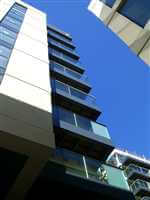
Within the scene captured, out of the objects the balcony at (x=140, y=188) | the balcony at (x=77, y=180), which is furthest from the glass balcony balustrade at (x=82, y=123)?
the balcony at (x=140, y=188)

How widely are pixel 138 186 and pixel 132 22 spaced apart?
42498 millimetres

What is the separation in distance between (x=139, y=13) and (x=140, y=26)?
32cm

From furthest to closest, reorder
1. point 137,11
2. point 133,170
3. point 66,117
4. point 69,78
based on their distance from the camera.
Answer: point 133,170
point 69,78
point 66,117
point 137,11

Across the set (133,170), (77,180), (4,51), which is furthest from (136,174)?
(77,180)

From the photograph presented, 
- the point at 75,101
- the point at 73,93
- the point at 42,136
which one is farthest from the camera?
the point at 73,93

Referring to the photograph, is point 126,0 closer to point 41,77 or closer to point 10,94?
point 10,94

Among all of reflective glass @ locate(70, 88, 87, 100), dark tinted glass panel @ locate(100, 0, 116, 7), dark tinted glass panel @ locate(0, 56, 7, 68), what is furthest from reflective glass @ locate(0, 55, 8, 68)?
reflective glass @ locate(70, 88, 87, 100)

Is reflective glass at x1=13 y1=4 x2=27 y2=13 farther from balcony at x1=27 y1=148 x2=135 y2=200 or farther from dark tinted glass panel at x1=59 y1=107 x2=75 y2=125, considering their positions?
balcony at x1=27 y1=148 x2=135 y2=200

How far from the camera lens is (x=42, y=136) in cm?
738

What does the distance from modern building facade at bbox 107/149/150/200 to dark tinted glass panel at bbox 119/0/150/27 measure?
29.9 meters

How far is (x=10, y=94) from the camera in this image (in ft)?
28.2

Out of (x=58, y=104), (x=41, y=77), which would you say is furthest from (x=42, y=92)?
(x=58, y=104)

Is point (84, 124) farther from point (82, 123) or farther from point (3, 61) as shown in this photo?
A: point (3, 61)

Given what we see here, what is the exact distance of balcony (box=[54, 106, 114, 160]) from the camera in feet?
40.3
